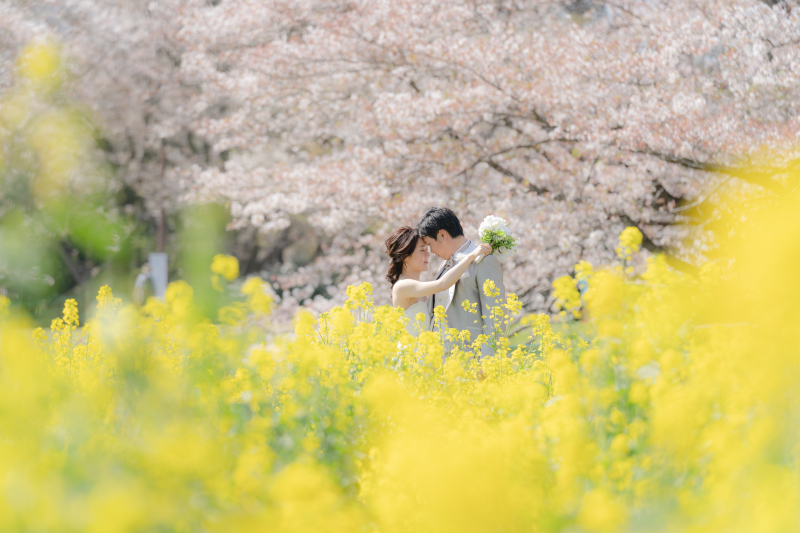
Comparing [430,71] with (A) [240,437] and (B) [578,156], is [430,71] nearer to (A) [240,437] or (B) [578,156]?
(B) [578,156]

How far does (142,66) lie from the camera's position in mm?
13453

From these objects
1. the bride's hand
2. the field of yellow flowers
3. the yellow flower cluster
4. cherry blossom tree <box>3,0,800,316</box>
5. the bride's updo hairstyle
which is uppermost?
the yellow flower cluster

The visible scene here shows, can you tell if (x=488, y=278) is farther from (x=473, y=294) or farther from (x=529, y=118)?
(x=529, y=118)

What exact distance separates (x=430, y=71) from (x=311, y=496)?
674 centimetres

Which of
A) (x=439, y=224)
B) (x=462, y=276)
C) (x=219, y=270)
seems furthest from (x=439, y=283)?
(x=219, y=270)

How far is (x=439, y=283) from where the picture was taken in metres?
3.70

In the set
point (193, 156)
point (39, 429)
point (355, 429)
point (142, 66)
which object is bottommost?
point (193, 156)

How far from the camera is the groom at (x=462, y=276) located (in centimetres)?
380

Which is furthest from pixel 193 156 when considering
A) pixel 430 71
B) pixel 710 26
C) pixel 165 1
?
pixel 710 26

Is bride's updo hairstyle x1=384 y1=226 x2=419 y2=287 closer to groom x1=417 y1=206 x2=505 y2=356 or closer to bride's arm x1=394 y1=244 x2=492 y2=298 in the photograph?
groom x1=417 y1=206 x2=505 y2=356

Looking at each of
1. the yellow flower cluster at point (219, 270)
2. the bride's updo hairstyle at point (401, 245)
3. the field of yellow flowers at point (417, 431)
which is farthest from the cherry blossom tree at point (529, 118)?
the yellow flower cluster at point (219, 270)

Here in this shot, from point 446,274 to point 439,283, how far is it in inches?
2.6

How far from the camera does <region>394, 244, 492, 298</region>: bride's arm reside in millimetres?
3652

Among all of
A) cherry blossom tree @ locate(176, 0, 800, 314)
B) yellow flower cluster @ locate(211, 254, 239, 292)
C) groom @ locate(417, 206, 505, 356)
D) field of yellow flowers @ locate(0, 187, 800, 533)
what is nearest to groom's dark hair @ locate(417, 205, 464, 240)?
groom @ locate(417, 206, 505, 356)
